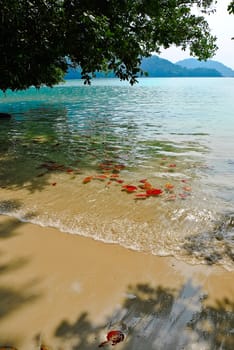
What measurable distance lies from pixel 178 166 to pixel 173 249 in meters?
6.11

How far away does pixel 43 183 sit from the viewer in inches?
334

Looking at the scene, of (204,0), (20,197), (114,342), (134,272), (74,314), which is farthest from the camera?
(204,0)

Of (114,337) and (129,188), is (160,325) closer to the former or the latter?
(114,337)

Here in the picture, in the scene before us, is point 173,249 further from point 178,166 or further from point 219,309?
point 178,166

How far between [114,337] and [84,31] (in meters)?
10.7

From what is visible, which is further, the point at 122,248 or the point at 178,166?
the point at 178,166

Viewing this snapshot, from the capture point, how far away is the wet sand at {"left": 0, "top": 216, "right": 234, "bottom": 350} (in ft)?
10.3

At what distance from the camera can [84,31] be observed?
428 inches

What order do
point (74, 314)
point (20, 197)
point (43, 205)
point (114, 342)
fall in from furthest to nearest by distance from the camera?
point (20, 197) < point (43, 205) < point (74, 314) < point (114, 342)

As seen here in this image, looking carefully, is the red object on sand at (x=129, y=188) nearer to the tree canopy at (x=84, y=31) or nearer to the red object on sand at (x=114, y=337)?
the red object on sand at (x=114, y=337)

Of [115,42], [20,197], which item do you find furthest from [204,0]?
[20,197]

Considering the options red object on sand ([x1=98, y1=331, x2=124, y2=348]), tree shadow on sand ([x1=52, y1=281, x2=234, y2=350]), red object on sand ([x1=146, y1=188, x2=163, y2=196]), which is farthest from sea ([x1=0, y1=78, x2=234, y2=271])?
red object on sand ([x1=98, y1=331, x2=124, y2=348])

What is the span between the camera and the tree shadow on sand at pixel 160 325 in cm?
305

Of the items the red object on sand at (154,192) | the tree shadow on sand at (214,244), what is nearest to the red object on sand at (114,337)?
the tree shadow on sand at (214,244)
